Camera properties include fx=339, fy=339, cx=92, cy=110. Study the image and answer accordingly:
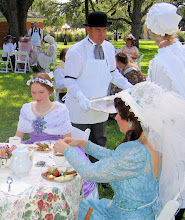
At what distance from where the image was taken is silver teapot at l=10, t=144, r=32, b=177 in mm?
2176

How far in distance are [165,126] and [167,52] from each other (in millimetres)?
981

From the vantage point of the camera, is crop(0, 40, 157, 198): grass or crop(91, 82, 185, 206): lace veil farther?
crop(0, 40, 157, 198): grass

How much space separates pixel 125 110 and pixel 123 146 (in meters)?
0.22

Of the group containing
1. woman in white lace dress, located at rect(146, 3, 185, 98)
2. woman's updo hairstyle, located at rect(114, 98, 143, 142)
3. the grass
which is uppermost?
woman in white lace dress, located at rect(146, 3, 185, 98)

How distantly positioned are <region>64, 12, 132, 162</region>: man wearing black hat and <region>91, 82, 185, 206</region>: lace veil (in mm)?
1446

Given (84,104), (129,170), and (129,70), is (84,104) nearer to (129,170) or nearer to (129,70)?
(129,170)

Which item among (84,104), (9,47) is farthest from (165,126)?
(9,47)

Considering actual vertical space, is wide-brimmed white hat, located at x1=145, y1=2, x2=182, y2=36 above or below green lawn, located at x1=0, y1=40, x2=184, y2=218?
above

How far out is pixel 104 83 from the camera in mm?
3730

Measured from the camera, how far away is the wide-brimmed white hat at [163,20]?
8.73 feet

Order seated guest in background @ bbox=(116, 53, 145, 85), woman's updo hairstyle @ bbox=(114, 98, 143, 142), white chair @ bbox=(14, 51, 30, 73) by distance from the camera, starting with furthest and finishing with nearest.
Result: white chair @ bbox=(14, 51, 30, 73) < seated guest in background @ bbox=(116, 53, 145, 85) < woman's updo hairstyle @ bbox=(114, 98, 143, 142)

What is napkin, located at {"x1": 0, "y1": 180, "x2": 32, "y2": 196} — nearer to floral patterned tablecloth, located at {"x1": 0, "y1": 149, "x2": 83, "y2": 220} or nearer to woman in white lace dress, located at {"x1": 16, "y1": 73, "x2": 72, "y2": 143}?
floral patterned tablecloth, located at {"x1": 0, "y1": 149, "x2": 83, "y2": 220}

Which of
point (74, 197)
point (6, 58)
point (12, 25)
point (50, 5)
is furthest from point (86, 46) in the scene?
point (50, 5)

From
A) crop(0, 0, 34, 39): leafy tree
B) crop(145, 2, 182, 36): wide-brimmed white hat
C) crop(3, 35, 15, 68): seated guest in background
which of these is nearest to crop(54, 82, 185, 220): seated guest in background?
crop(145, 2, 182, 36): wide-brimmed white hat
